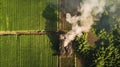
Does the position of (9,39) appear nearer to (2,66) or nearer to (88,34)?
(2,66)

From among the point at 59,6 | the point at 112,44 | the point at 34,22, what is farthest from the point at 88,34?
the point at 34,22

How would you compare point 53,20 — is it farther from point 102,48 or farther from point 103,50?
point 103,50

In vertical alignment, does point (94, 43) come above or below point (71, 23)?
below

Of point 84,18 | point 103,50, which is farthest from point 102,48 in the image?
point 84,18

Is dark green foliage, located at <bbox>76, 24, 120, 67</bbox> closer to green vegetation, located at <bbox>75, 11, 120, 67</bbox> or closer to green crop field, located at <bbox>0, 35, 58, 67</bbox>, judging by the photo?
green vegetation, located at <bbox>75, 11, 120, 67</bbox>

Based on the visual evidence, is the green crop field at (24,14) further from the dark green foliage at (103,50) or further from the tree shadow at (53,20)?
the dark green foliage at (103,50)

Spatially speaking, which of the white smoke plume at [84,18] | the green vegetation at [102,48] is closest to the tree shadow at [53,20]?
the white smoke plume at [84,18]

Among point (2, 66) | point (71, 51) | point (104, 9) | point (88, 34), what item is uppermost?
point (104, 9)
